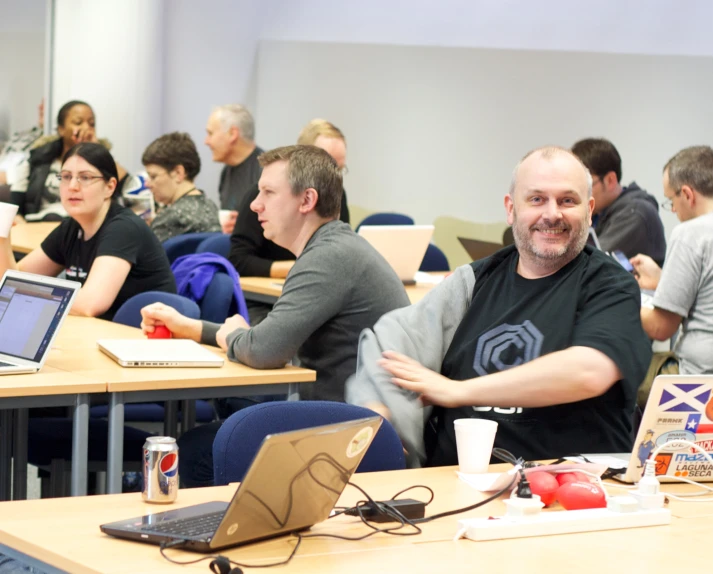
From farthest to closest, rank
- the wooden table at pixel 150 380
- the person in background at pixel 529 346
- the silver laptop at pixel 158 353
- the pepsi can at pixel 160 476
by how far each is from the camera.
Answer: the silver laptop at pixel 158 353, the wooden table at pixel 150 380, the person in background at pixel 529 346, the pepsi can at pixel 160 476

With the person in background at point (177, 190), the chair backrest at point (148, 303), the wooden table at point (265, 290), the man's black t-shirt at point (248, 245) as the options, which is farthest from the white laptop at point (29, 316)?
the person in background at point (177, 190)

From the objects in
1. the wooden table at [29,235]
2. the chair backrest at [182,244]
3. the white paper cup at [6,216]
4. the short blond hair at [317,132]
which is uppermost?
the short blond hair at [317,132]

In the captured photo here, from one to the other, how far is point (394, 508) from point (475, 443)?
1.22 ft

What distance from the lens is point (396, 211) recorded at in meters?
7.76

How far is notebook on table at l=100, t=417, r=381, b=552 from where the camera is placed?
1579mm

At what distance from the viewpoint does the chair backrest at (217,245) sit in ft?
17.0

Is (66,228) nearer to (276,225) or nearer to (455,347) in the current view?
(276,225)

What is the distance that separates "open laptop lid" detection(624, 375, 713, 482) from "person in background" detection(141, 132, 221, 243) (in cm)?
385

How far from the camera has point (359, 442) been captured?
5.76 feet

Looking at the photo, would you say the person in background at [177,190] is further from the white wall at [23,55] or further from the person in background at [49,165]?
the white wall at [23,55]

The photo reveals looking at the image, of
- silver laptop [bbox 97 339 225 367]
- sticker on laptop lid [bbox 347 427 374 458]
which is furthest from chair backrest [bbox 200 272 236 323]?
sticker on laptop lid [bbox 347 427 374 458]

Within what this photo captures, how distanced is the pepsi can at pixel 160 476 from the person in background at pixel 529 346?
679 millimetres

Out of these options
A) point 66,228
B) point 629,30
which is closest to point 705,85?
point 629,30

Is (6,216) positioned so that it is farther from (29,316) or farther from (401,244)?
(401,244)
